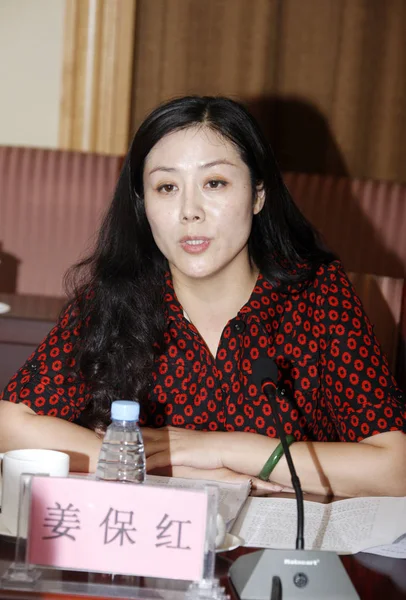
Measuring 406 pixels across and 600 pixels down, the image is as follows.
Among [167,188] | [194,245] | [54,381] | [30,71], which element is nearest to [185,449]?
[54,381]

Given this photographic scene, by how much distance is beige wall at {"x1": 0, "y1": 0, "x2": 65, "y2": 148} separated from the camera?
11.3 ft

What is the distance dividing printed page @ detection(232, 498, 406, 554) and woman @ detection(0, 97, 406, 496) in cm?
24

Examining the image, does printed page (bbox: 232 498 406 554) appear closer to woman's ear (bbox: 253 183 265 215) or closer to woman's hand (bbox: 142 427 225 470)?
woman's hand (bbox: 142 427 225 470)

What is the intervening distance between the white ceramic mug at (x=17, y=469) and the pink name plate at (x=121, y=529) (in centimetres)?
12

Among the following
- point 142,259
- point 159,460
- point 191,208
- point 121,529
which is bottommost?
point 159,460

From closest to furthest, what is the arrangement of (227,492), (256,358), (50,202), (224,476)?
(227,492) → (224,476) → (256,358) → (50,202)

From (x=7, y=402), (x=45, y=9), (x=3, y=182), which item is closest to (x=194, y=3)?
(x=45, y=9)

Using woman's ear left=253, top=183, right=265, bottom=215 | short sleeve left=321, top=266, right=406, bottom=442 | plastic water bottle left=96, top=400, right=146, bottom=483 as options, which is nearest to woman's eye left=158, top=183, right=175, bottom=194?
woman's ear left=253, top=183, right=265, bottom=215

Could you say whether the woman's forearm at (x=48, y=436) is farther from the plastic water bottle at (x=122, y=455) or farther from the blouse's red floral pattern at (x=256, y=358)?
the plastic water bottle at (x=122, y=455)

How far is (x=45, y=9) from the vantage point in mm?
3463

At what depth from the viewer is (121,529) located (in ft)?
2.62

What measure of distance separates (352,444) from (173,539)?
0.62 metres

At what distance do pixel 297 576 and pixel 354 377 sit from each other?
70cm

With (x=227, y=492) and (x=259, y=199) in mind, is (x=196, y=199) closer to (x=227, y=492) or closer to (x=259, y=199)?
(x=259, y=199)
